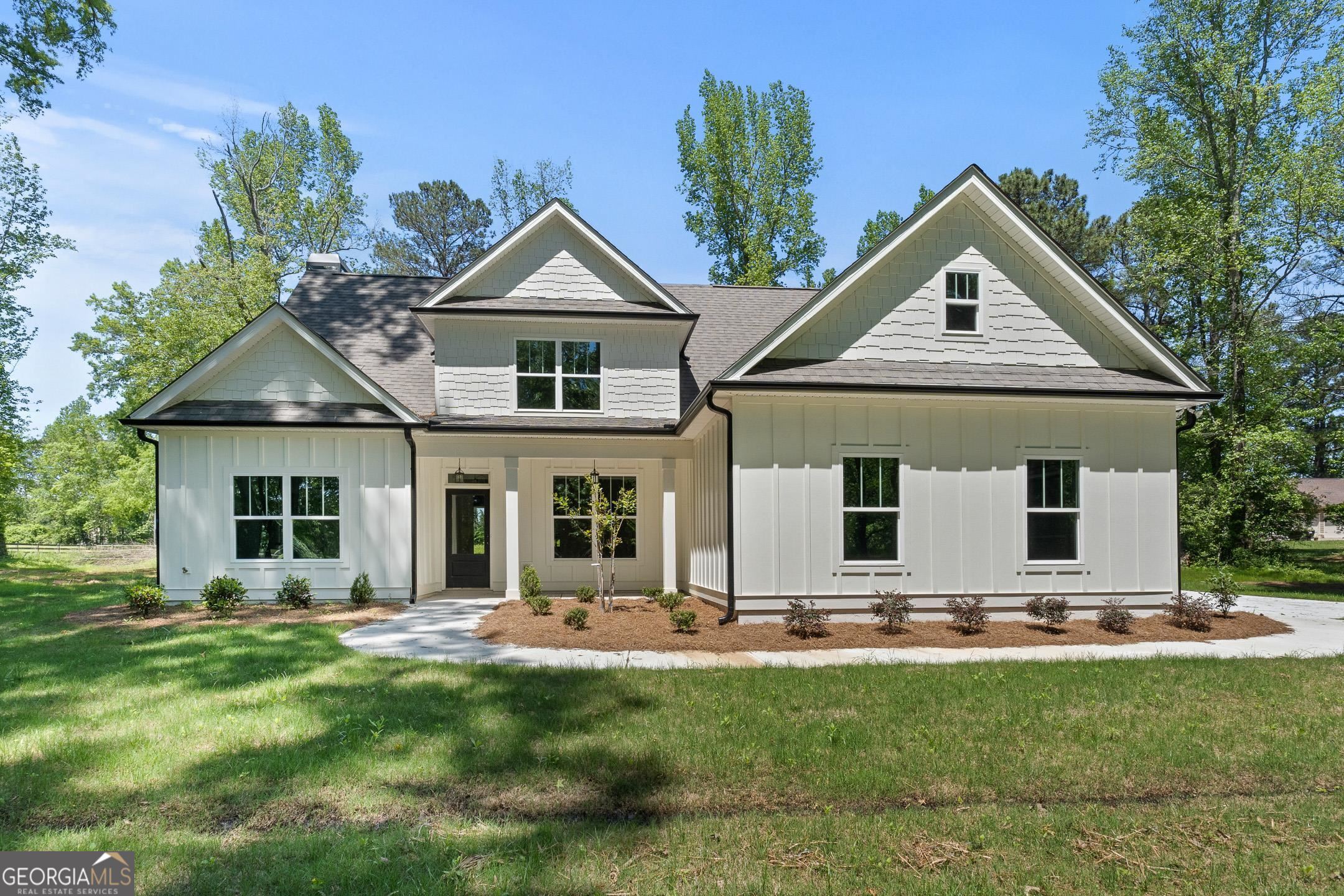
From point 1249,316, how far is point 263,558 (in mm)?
26483

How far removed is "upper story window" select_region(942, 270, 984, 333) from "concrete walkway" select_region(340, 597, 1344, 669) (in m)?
5.34

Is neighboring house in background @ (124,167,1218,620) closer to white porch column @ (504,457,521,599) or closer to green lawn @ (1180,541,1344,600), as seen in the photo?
white porch column @ (504,457,521,599)

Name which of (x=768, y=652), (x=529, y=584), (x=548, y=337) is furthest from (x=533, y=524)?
(x=768, y=652)

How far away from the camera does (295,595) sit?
1241cm

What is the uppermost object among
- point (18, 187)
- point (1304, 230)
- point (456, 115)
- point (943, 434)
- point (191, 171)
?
point (191, 171)

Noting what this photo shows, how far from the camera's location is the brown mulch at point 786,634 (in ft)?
30.6

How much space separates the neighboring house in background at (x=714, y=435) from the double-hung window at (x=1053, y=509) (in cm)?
4

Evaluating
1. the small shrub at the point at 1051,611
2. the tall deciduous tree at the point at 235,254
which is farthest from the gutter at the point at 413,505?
the tall deciduous tree at the point at 235,254

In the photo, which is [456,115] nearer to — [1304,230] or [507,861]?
[507,861]

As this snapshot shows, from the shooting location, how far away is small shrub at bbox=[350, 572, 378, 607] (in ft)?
41.3

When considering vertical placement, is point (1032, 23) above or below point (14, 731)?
above

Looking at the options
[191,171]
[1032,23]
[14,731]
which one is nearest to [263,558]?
[14,731]

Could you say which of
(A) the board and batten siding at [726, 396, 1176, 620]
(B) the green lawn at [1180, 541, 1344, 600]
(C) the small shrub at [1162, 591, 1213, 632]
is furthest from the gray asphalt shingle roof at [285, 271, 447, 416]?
(B) the green lawn at [1180, 541, 1344, 600]

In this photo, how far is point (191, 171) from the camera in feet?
95.5
